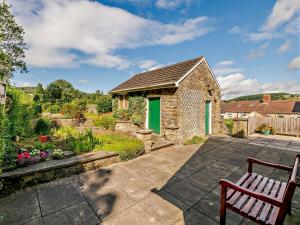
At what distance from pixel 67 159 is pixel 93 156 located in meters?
0.75

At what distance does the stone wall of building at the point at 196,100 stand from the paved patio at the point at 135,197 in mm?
3726

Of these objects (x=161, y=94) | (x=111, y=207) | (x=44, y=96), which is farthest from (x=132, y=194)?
(x=44, y=96)

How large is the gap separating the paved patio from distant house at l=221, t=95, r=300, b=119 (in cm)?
2967

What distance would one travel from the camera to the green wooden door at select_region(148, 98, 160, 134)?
379 inches

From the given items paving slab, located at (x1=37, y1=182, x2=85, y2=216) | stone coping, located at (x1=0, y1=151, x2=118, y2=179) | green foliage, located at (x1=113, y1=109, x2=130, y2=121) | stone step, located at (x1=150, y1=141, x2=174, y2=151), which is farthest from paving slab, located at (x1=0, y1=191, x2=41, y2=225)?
green foliage, located at (x1=113, y1=109, x2=130, y2=121)

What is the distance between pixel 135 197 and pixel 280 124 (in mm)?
14523

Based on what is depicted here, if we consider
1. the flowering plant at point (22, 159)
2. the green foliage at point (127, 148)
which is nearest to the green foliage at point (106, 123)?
the green foliage at point (127, 148)

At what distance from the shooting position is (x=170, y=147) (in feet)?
25.8

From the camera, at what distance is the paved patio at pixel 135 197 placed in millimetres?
2777

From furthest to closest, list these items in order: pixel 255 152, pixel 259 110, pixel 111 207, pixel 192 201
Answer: pixel 259 110
pixel 255 152
pixel 192 201
pixel 111 207

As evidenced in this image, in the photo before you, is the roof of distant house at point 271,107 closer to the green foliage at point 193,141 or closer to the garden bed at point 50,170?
the green foliage at point 193,141

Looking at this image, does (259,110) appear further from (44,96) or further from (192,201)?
(44,96)

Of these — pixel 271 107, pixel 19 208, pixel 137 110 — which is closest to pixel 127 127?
pixel 137 110

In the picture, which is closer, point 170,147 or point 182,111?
point 170,147
